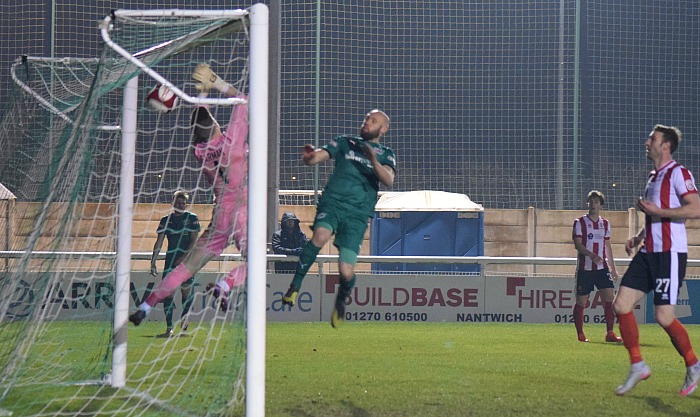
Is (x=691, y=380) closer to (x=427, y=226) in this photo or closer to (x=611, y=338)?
(x=611, y=338)

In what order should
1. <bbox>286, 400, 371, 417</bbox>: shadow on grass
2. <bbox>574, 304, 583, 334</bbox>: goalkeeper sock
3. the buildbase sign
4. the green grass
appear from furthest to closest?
the buildbase sign, <bbox>574, 304, 583, 334</bbox>: goalkeeper sock, the green grass, <bbox>286, 400, 371, 417</bbox>: shadow on grass

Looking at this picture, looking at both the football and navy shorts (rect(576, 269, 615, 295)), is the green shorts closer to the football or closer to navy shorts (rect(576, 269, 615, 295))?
the football

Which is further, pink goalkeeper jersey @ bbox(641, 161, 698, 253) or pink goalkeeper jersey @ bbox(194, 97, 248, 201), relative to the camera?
pink goalkeeper jersey @ bbox(641, 161, 698, 253)

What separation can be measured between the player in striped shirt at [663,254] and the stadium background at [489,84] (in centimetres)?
984

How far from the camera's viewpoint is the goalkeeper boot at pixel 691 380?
276 inches

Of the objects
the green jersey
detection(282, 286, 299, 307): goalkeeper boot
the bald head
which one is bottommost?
detection(282, 286, 299, 307): goalkeeper boot

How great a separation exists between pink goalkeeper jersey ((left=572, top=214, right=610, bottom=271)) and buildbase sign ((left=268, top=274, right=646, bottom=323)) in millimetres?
3198

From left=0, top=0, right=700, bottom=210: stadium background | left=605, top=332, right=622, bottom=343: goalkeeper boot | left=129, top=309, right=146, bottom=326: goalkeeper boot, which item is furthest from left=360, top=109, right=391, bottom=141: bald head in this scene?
left=0, top=0, right=700, bottom=210: stadium background

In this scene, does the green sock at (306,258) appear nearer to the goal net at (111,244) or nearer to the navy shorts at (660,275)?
the goal net at (111,244)

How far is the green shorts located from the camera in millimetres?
7676

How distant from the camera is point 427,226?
18.7 meters

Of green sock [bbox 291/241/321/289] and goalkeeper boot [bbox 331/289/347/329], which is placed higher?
green sock [bbox 291/241/321/289]

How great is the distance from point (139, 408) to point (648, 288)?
11.6 ft

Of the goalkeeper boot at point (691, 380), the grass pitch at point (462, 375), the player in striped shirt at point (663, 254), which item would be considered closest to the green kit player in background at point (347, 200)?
the grass pitch at point (462, 375)
